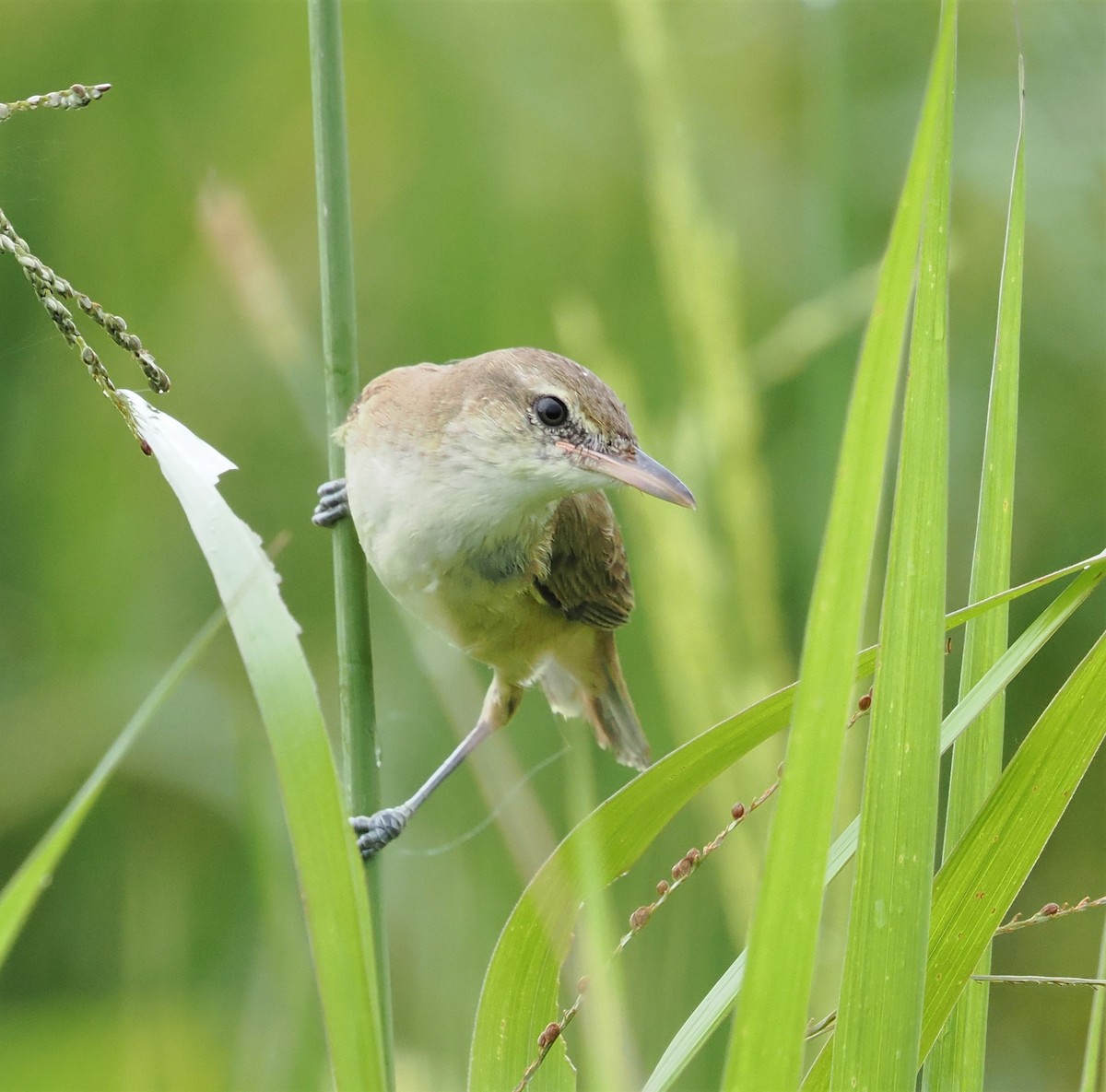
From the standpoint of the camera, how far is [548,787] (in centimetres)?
256

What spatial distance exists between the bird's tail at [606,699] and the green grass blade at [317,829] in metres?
1.74

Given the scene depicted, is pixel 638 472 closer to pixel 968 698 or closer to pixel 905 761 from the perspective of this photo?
pixel 968 698

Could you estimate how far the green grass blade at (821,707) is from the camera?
0.76m

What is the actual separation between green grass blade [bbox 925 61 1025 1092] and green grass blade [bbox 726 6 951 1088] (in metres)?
0.24

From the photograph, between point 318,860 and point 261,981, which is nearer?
point 318,860

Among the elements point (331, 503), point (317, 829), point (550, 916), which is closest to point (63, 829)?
point (317, 829)

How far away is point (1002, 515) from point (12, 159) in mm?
1196

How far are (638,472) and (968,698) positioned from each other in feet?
2.69

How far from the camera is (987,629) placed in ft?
3.43

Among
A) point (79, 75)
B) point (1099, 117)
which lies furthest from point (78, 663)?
point (1099, 117)

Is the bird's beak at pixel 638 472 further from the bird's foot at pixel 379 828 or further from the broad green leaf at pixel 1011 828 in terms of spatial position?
the broad green leaf at pixel 1011 828

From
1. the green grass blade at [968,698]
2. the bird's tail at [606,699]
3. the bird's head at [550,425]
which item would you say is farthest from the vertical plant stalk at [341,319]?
the bird's tail at [606,699]

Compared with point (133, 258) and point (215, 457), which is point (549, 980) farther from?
point (133, 258)

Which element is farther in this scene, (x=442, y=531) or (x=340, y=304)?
(x=442, y=531)
